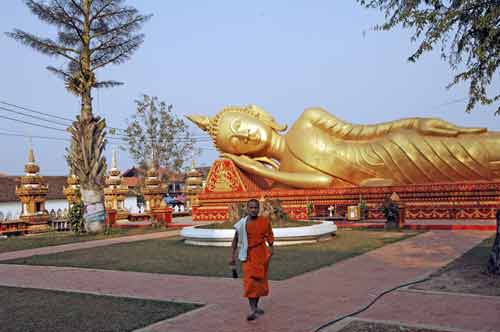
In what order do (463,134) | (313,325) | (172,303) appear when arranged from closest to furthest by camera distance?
(313,325), (172,303), (463,134)

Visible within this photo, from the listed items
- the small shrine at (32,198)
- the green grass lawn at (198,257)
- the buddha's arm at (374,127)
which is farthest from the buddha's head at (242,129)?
the green grass lawn at (198,257)

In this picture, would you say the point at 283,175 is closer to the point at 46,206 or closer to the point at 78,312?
the point at 78,312

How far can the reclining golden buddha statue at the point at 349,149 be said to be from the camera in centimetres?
1780

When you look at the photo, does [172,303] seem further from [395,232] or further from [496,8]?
[395,232]

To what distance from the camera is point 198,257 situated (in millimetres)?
10250

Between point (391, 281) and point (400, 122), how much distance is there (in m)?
12.8

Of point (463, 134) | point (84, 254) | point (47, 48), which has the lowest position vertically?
point (84, 254)

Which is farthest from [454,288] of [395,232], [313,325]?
[395,232]

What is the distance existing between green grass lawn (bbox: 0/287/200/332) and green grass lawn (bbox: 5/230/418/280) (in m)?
2.03

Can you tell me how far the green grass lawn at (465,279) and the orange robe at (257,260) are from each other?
7.65ft

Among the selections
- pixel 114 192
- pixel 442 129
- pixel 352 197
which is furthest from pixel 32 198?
pixel 442 129

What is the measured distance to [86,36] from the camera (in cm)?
1697

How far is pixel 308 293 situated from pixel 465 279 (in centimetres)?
228

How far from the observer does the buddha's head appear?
21234 millimetres
